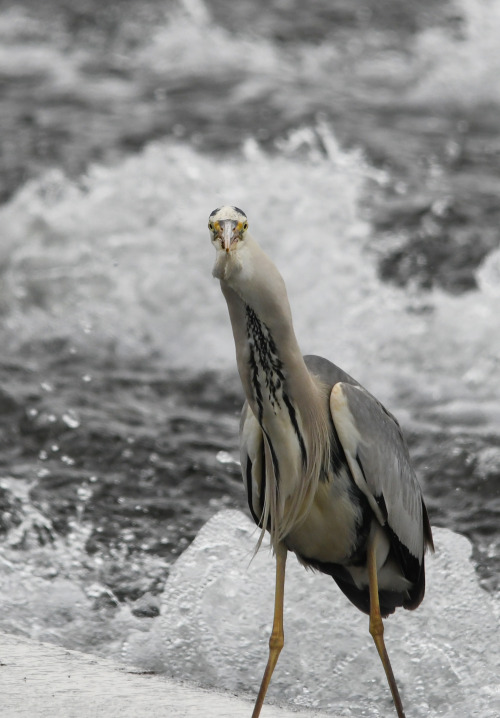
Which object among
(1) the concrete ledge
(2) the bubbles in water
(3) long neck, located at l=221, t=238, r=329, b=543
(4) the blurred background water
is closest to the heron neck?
(3) long neck, located at l=221, t=238, r=329, b=543

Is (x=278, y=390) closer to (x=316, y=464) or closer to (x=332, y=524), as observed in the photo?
(x=316, y=464)

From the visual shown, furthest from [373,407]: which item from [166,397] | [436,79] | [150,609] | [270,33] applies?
[270,33]

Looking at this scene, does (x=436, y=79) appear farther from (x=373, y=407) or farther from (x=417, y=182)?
(x=373, y=407)

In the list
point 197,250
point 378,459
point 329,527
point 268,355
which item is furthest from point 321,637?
point 197,250

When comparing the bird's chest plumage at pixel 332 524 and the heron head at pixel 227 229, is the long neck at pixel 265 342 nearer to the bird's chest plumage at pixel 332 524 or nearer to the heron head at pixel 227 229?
the heron head at pixel 227 229

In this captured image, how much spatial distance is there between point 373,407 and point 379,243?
151 inches

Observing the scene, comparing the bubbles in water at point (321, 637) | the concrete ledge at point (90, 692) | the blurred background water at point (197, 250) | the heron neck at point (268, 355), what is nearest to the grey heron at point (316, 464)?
the heron neck at point (268, 355)

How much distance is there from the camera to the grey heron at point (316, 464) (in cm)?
256

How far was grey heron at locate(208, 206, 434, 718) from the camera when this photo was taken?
8.39 ft

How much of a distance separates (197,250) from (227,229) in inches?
183

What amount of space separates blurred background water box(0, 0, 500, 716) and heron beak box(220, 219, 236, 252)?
2.06 metres

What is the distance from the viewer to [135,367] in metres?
6.27

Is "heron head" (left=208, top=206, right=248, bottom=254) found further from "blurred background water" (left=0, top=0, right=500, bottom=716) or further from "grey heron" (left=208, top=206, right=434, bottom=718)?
"blurred background water" (left=0, top=0, right=500, bottom=716)

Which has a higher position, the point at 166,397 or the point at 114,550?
the point at 166,397
